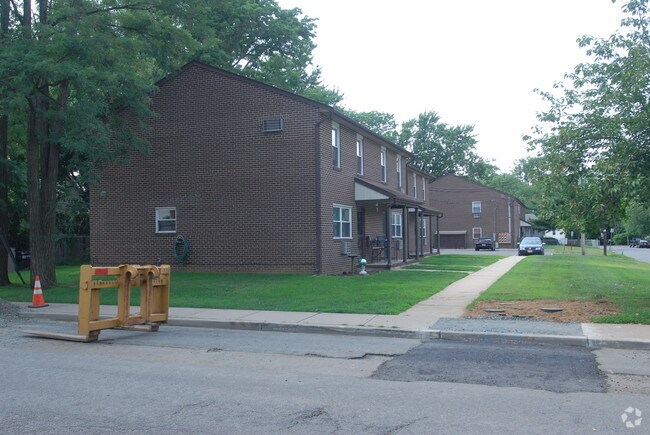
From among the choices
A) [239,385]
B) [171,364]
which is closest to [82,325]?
[171,364]

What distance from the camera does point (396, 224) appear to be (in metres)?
28.1

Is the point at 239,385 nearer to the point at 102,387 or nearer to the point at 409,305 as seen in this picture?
the point at 102,387

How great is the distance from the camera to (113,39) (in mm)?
15727

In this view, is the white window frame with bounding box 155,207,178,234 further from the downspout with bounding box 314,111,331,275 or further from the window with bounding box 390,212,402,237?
the window with bounding box 390,212,402,237

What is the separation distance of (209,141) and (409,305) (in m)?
10.8

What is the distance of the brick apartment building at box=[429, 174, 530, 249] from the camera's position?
191ft

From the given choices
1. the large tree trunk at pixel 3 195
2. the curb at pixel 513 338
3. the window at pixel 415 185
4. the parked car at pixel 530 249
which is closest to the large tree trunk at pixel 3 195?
the large tree trunk at pixel 3 195

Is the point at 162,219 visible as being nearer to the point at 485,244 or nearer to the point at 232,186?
the point at 232,186

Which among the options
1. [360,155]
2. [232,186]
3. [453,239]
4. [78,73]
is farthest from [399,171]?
[453,239]

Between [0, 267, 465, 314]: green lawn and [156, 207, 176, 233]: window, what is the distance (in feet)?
6.87

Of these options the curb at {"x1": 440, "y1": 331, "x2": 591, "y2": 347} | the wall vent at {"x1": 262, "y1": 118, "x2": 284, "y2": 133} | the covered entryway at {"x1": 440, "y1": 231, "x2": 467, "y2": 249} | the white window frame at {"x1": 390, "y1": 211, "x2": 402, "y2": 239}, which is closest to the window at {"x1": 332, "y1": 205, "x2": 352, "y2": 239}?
the wall vent at {"x1": 262, "y1": 118, "x2": 284, "y2": 133}

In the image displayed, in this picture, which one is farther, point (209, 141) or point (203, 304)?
point (209, 141)

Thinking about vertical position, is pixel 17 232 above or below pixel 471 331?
above

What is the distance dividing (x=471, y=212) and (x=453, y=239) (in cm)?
332
